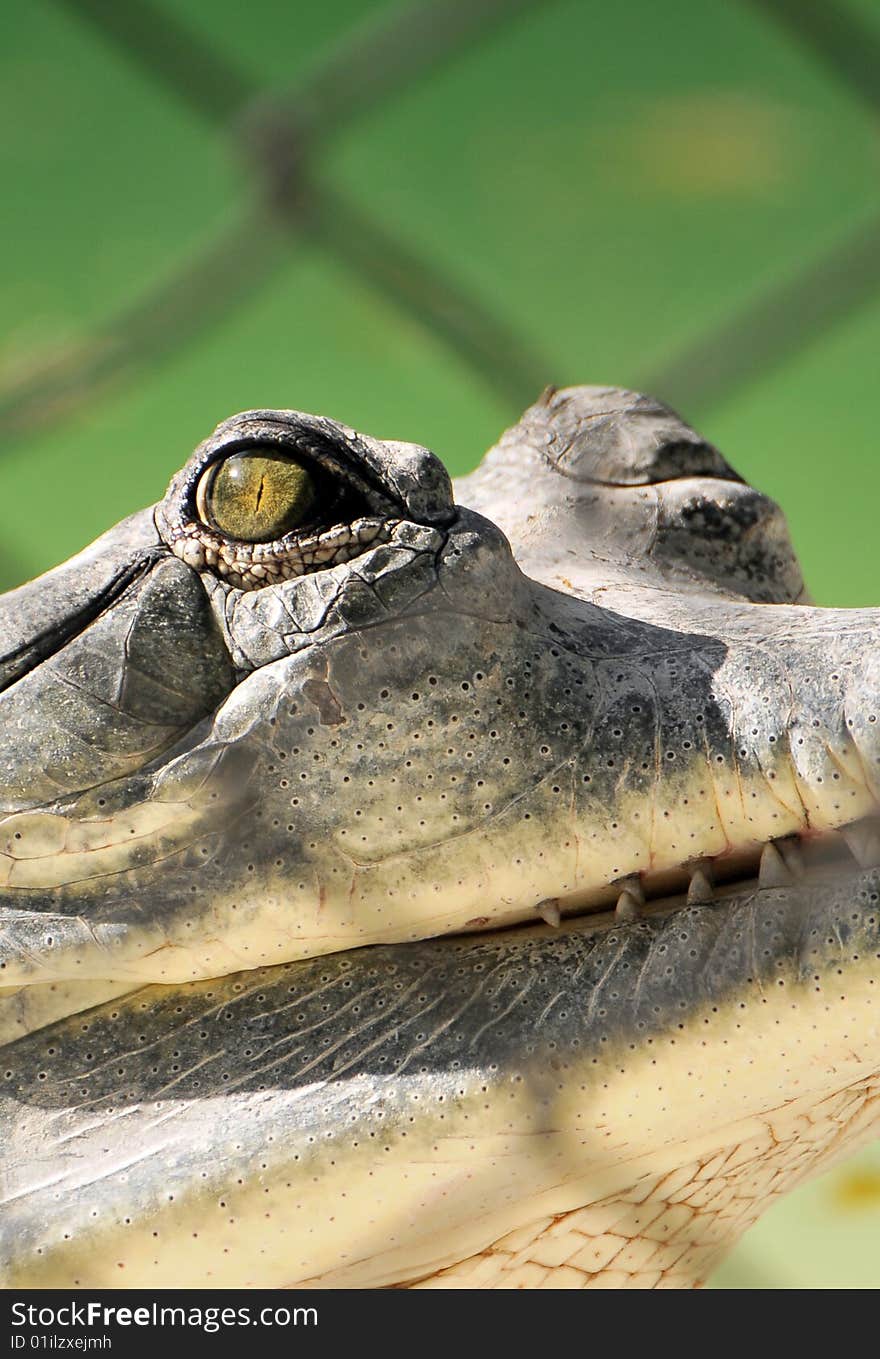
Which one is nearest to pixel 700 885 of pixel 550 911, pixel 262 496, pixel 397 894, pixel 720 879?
pixel 720 879

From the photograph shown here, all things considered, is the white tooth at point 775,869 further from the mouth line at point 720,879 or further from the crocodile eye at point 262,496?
the crocodile eye at point 262,496

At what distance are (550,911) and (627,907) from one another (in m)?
0.10

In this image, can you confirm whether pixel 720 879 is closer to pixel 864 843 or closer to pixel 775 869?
pixel 775 869

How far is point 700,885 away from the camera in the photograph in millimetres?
1863

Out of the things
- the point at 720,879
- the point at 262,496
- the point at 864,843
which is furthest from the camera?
the point at 262,496

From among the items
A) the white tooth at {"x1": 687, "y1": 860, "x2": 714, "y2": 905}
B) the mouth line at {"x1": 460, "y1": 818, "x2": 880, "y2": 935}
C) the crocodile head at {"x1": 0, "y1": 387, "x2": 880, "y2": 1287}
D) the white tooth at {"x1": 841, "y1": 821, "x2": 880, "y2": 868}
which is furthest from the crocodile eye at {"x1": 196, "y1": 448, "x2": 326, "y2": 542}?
the white tooth at {"x1": 841, "y1": 821, "x2": 880, "y2": 868}

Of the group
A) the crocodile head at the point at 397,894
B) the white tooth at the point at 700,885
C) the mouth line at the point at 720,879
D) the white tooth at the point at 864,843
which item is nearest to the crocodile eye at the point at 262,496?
the crocodile head at the point at 397,894

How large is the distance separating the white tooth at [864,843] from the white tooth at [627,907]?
29 centimetres

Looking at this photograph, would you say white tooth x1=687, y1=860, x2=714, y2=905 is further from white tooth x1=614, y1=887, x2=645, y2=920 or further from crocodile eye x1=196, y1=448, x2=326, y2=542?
crocodile eye x1=196, y1=448, x2=326, y2=542

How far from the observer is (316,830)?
196 centimetres

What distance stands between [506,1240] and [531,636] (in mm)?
808

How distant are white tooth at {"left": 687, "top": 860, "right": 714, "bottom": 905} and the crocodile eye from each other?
0.71 metres

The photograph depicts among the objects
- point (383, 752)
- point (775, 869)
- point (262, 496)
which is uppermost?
point (262, 496)

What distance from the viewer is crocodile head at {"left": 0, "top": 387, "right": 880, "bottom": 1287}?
1.83 metres
